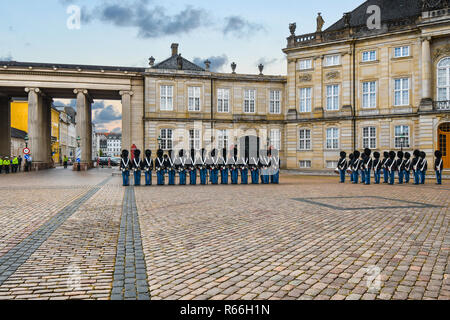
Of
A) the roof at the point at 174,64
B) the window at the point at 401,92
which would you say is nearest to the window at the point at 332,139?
the window at the point at 401,92

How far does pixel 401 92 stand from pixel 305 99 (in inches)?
353

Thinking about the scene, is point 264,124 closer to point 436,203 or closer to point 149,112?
point 149,112

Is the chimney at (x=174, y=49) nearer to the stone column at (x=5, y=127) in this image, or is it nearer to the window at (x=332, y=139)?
the stone column at (x=5, y=127)

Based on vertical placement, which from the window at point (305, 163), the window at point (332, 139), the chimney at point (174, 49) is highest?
the chimney at point (174, 49)

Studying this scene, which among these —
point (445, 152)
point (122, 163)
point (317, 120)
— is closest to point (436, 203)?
point (122, 163)

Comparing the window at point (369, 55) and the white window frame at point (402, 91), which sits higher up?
the window at point (369, 55)

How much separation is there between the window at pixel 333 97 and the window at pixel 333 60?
209cm

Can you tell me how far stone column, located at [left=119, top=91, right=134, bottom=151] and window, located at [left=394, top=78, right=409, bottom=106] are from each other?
2628 cm

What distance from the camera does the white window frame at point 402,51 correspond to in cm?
3500

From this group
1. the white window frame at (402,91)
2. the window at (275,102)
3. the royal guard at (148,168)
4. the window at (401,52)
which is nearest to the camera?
the royal guard at (148,168)

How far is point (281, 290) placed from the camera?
14.1 ft

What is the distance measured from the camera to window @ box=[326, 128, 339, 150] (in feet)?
126

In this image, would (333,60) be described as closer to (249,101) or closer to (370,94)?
(370,94)

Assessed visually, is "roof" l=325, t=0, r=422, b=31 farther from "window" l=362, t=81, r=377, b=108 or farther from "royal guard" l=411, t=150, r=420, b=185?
"royal guard" l=411, t=150, r=420, b=185
